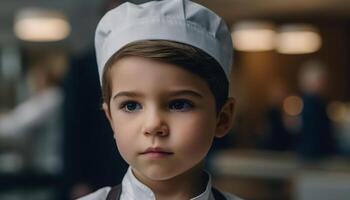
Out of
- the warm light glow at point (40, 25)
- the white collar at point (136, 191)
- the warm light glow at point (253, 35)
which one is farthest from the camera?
the warm light glow at point (253, 35)

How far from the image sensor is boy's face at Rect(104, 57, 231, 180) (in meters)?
1.33

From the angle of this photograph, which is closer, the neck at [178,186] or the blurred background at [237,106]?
the neck at [178,186]

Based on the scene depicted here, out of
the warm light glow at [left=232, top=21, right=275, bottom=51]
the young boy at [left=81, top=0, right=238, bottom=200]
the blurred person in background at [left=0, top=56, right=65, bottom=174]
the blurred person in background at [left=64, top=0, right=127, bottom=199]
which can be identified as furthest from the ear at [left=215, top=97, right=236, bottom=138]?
the warm light glow at [left=232, top=21, right=275, bottom=51]

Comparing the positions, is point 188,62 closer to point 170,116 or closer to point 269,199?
point 170,116

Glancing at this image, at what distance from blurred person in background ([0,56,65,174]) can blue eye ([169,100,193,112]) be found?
2.36 m

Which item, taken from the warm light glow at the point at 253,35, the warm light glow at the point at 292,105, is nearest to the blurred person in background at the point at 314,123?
the warm light glow at the point at 253,35

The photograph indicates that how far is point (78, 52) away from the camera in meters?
2.72

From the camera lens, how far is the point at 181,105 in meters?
1.35

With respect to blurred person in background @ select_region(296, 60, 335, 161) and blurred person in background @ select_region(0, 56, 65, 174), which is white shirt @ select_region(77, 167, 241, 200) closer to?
blurred person in background @ select_region(0, 56, 65, 174)

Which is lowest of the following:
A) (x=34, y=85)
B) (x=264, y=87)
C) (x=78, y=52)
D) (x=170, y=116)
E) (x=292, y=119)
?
(x=264, y=87)

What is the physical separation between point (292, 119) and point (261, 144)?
483 mm

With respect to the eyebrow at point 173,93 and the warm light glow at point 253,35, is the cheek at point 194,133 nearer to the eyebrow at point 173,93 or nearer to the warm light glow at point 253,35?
the eyebrow at point 173,93

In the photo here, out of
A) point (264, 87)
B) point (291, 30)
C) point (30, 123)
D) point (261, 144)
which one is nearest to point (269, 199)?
point (261, 144)

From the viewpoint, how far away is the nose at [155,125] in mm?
1308
